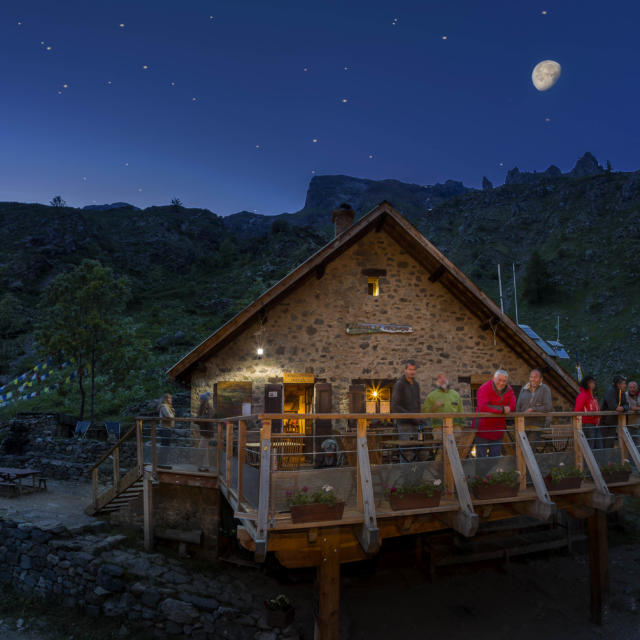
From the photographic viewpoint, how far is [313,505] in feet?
17.3

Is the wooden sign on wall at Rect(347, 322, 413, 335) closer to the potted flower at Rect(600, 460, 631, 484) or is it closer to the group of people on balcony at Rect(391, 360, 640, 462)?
the group of people on balcony at Rect(391, 360, 640, 462)

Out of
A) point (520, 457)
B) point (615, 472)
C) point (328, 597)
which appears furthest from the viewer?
point (615, 472)

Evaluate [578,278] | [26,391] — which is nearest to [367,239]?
[26,391]

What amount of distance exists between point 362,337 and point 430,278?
2.56 meters

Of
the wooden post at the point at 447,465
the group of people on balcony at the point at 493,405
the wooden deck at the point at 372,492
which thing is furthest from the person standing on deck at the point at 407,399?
the wooden post at the point at 447,465

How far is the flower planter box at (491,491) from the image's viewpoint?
620 cm

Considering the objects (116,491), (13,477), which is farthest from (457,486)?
(13,477)

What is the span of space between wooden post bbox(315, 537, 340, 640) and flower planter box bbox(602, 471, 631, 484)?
471 centimetres

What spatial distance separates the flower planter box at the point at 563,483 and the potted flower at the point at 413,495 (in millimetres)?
2173

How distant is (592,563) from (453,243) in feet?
191

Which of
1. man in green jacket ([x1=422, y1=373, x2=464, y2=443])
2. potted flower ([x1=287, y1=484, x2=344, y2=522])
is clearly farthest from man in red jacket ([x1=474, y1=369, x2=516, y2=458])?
potted flower ([x1=287, y1=484, x2=344, y2=522])

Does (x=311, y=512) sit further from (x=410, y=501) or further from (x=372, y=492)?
(x=410, y=501)

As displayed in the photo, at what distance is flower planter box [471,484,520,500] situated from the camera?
20.3ft

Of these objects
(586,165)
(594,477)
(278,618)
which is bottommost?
(278,618)
